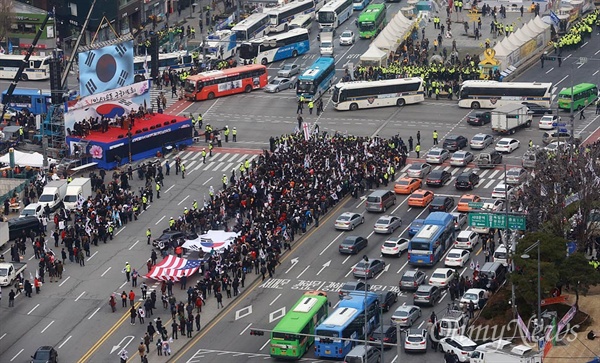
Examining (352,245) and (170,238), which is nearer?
(352,245)

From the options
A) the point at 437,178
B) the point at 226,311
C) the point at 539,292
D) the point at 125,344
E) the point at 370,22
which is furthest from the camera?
the point at 370,22

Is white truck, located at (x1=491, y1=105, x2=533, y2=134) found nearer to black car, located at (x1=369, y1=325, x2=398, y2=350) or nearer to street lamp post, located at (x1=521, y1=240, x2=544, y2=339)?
street lamp post, located at (x1=521, y1=240, x2=544, y2=339)

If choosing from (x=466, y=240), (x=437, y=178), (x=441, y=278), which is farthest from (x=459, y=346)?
(x=437, y=178)

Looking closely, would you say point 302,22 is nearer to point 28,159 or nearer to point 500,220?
point 28,159

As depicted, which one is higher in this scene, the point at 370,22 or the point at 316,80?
the point at 370,22

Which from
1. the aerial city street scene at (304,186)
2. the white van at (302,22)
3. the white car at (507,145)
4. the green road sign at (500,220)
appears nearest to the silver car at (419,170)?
the aerial city street scene at (304,186)

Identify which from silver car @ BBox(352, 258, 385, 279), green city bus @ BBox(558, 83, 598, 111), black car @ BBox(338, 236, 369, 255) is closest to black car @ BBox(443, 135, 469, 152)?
green city bus @ BBox(558, 83, 598, 111)

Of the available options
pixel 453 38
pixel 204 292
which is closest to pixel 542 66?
pixel 453 38

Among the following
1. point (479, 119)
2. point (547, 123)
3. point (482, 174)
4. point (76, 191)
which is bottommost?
point (482, 174)
